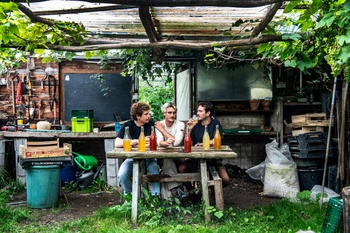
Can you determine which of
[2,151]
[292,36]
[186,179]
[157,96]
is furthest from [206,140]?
[157,96]

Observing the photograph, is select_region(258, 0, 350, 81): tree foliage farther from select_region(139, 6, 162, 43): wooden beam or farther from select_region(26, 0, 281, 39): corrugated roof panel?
select_region(139, 6, 162, 43): wooden beam

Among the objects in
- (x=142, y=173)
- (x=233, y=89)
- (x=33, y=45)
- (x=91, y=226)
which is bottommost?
(x=91, y=226)

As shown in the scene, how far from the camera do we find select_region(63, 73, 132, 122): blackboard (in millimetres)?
8430

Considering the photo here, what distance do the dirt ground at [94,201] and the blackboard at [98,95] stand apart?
179cm

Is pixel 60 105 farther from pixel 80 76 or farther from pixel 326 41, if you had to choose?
pixel 326 41

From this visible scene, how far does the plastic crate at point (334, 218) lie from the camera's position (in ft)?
13.7

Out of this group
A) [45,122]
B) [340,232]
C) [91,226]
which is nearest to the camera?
[340,232]

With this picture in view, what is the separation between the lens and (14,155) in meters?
8.11

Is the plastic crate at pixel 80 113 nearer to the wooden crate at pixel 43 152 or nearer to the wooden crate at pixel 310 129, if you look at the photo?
the wooden crate at pixel 43 152

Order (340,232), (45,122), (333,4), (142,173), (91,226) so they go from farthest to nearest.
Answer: (45,122) → (142,173) → (91,226) → (340,232) → (333,4)

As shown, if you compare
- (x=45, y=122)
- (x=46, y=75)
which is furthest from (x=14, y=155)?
(x=46, y=75)

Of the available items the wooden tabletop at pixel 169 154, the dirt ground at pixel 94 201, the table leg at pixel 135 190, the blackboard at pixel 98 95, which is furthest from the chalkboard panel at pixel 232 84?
the table leg at pixel 135 190

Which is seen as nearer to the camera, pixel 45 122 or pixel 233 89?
pixel 45 122

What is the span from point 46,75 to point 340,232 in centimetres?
615
